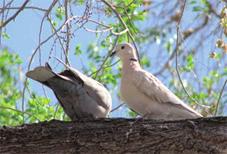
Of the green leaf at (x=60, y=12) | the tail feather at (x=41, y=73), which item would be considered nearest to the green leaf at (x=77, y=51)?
the green leaf at (x=60, y=12)

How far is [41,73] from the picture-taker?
423cm

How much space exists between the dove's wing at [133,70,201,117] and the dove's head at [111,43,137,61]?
391mm

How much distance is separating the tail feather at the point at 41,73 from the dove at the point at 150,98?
2.48 feet

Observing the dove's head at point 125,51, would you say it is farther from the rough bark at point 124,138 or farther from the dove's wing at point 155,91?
the rough bark at point 124,138

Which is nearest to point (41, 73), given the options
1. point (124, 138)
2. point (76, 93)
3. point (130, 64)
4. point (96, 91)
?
point (76, 93)

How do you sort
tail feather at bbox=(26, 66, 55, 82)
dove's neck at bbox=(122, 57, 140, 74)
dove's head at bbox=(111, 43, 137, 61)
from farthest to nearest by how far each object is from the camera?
dove's head at bbox=(111, 43, 137, 61)
dove's neck at bbox=(122, 57, 140, 74)
tail feather at bbox=(26, 66, 55, 82)

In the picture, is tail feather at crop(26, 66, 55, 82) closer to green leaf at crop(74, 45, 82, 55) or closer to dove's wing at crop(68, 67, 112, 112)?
dove's wing at crop(68, 67, 112, 112)

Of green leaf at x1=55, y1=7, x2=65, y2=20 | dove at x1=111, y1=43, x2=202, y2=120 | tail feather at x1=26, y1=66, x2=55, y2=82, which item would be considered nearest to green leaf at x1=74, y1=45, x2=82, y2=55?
green leaf at x1=55, y1=7, x2=65, y2=20

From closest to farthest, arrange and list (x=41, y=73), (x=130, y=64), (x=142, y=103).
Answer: (x=41, y=73)
(x=142, y=103)
(x=130, y=64)

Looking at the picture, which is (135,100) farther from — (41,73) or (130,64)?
(41,73)

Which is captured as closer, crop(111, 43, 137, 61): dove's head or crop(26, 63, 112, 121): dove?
crop(26, 63, 112, 121): dove

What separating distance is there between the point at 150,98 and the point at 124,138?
3.06 ft

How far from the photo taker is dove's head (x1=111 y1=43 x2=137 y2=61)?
534 centimetres

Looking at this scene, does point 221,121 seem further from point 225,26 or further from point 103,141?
point 225,26
